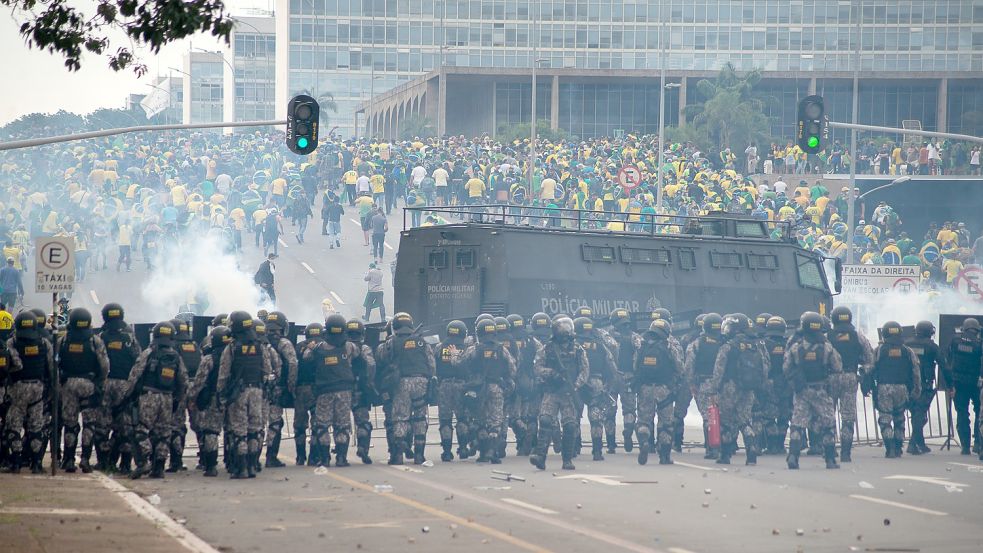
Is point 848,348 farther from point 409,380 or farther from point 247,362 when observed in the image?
point 247,362

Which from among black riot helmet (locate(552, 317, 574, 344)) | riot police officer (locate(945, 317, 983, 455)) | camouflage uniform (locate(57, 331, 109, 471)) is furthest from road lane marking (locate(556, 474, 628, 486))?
riot police officer (locate(945, 317, 983, 455))

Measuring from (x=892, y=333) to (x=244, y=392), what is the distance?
8371 mm

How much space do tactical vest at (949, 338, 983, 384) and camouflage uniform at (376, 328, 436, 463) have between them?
720 centimetres

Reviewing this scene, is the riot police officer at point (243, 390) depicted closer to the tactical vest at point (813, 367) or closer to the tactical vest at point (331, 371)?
the tactical vest at point (331, 371)

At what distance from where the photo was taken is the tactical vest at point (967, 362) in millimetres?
19312

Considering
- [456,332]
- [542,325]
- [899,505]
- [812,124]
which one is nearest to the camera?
[899,505]

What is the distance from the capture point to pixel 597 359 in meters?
18.4

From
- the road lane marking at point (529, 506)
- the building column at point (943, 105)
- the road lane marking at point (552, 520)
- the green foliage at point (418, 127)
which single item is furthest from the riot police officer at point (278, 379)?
the building column at point (943, 105)

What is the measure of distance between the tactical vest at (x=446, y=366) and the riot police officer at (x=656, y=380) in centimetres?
221

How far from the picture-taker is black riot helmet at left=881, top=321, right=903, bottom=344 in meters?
18.6

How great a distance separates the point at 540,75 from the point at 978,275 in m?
59.2

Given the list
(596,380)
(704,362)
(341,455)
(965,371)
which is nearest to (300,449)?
(341,455)

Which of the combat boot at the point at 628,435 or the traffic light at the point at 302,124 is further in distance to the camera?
the traffic light at the point at 302,124

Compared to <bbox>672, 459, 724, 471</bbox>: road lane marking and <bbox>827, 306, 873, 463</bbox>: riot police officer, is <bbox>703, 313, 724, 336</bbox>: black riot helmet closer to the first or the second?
<bbox>827, 306, 873, 463</bbox>: riot police officer
